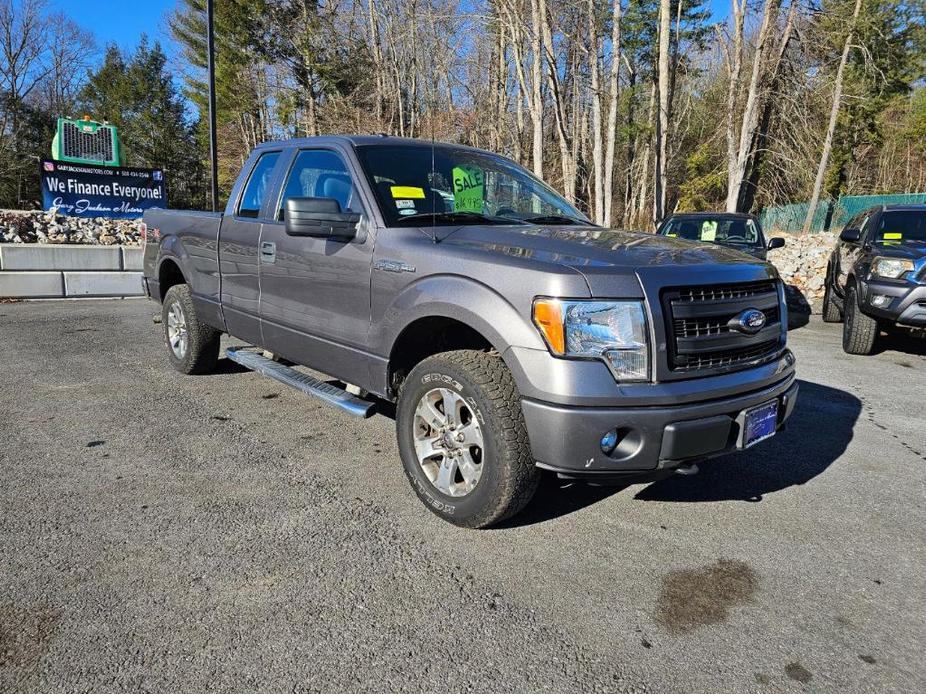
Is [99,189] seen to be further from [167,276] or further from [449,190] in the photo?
[449,190]

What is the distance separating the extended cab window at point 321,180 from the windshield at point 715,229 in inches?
322

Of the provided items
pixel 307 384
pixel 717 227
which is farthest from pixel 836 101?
pixel 307 384

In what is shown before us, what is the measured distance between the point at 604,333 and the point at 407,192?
166 centimetres

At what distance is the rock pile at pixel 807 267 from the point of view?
13.4 m

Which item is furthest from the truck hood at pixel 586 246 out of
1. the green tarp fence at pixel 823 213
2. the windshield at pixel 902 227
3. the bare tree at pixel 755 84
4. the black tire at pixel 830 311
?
the green tarp fence at pixel 823 213

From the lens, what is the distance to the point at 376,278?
11.4 feet

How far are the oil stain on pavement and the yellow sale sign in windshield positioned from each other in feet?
7.46

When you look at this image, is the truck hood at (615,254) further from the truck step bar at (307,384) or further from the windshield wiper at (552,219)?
the truck step bar at (307,384)

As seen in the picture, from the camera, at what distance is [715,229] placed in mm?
11125

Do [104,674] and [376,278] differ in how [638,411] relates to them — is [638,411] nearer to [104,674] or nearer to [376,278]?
[376,278]

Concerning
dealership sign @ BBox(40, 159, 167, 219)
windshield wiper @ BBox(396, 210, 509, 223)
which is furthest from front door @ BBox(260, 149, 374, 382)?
dealership sign @ BBox(40, 159, 167, 219)

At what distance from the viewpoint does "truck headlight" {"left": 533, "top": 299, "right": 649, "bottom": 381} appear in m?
2.61

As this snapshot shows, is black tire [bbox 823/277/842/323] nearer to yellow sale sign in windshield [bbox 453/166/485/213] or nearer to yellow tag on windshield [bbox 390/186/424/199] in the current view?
yellow sale sign in windshield [bbox 453/166/485/213]

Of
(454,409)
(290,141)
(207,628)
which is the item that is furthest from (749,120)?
(207,628)
